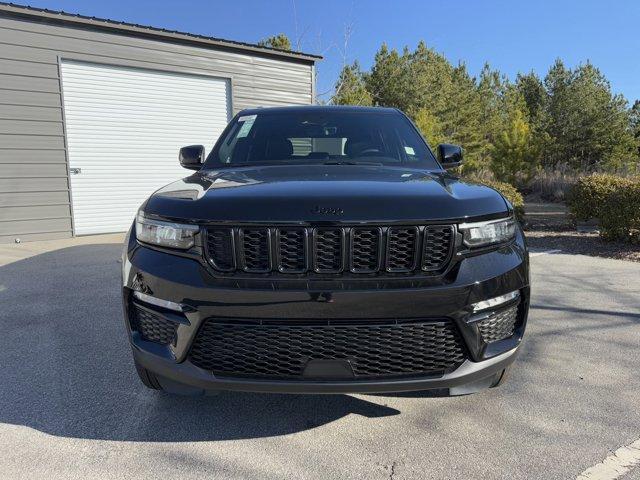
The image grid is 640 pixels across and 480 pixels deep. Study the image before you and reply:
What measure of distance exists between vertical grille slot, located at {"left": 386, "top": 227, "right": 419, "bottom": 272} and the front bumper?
0.25 ft

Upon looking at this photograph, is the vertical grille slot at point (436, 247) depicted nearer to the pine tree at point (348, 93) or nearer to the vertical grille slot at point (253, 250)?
the vertical grille slot at point (253, 250)

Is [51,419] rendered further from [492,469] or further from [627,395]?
[627,395]

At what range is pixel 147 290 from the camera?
7.11ft

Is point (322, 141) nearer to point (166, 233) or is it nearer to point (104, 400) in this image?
point (166, 233)

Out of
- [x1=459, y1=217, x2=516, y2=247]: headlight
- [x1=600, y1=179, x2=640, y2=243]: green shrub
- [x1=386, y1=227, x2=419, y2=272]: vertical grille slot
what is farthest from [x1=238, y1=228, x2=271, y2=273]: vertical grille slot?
[x1=600, y1=179, x2=640, y2=243]: green shrub

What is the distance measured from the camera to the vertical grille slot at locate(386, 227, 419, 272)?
81.8 inches

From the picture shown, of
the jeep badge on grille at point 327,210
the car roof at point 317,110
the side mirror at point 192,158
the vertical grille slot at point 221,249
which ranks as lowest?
the vertical grille slot at point 221,249

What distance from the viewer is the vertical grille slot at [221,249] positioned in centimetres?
Answer: 208

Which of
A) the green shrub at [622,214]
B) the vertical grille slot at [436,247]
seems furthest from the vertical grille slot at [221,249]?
the green shrub at [622,214]

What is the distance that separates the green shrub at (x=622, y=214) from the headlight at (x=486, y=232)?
6.53 m

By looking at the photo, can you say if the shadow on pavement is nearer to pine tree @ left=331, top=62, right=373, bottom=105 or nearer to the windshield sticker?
the windshield sticker

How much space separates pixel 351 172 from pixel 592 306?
130 inches

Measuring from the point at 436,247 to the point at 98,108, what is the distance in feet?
30.1

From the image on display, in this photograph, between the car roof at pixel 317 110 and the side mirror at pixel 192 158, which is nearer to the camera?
the side mirror at pixel 192 158
